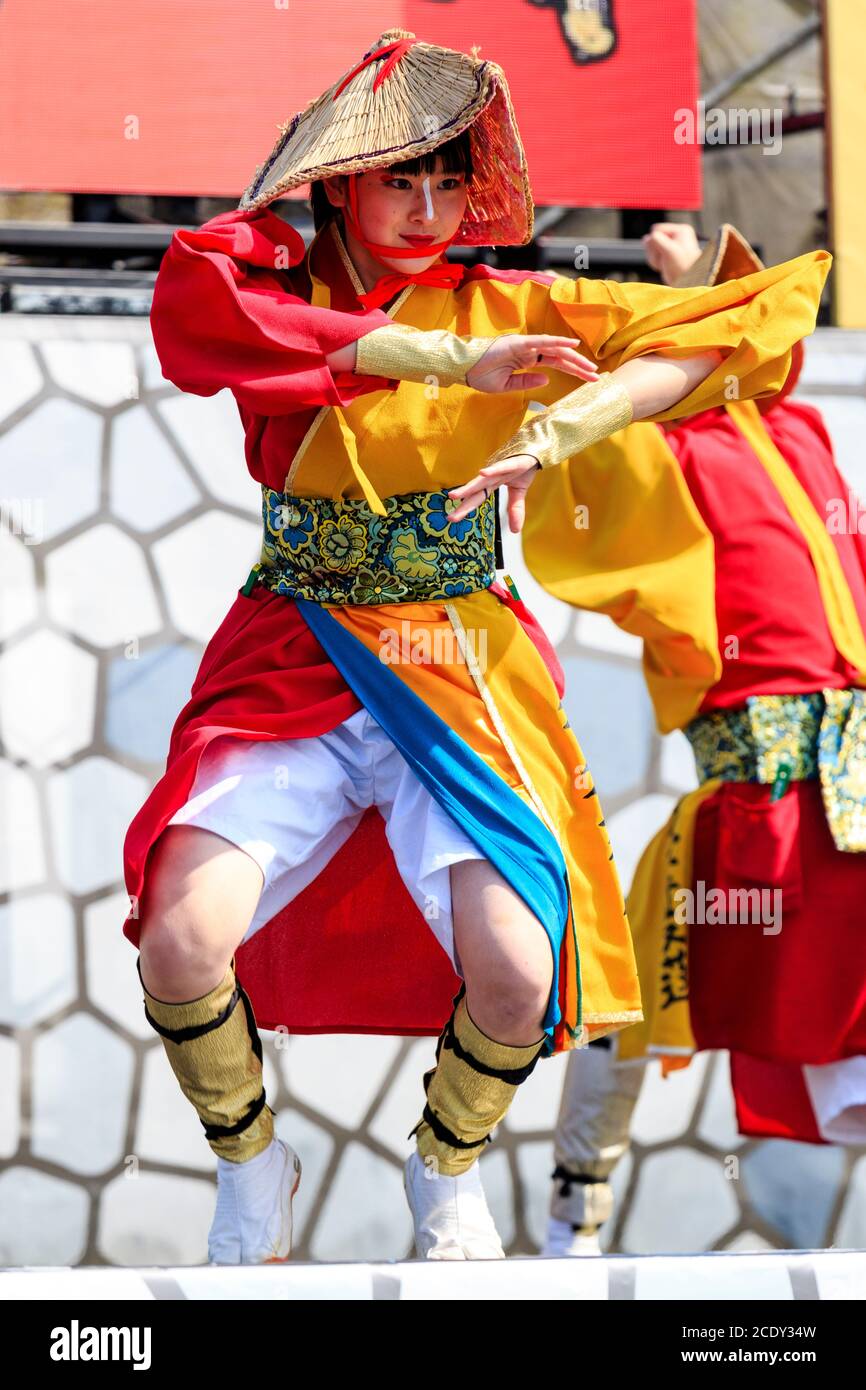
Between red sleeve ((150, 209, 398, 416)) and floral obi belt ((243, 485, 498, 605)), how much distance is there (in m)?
0.20

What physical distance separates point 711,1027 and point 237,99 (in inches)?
82.5

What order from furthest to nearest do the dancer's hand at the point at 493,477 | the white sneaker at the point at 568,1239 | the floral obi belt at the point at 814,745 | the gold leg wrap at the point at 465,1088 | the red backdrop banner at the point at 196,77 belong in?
1. the red backdrop banner at the point at 196,77
2. the white sneaker at the point at 568,1239
3. the floral obi belt at the point at 814,745
4. the gold leg wrap at the point at 465,1088
5. the dancer's hand at the point at 493,477

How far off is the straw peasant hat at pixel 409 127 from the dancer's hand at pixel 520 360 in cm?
29

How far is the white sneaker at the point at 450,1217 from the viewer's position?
2184 mm

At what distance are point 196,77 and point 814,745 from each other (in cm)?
188

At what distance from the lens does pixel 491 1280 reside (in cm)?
188

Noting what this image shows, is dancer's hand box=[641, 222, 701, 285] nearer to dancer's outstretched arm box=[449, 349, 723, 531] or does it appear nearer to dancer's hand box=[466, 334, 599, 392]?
dancer's outstretched arm box=[449, 349, 723, 531]

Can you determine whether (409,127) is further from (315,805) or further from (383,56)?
→ (315,805)

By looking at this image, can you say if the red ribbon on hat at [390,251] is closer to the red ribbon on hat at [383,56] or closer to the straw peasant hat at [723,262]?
the red ribbon on hat at [383,56]

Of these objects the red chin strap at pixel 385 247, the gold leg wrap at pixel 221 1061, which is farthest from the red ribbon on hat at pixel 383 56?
the gold leg wrap at pixel 221 1061

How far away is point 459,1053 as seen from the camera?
7.09ft

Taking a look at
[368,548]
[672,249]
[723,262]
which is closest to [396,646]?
[368,548]

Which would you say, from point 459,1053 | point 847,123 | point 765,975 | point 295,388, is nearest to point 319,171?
point 295,388

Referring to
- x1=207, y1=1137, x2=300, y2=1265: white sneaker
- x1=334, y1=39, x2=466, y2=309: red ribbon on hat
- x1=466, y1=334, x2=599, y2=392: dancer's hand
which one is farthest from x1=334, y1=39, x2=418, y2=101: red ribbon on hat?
x1=207, y1=1137, x2=300, y2=1265: white sneaker
